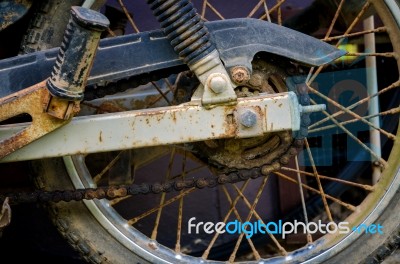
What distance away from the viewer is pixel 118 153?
2072 mm

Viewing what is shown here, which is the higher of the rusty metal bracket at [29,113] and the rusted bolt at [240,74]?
the rusted bolt at [240,74]

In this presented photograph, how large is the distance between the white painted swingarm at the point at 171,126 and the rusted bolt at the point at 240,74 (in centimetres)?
5

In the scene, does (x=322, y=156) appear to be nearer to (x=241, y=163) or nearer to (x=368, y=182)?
(x=368, y=182)

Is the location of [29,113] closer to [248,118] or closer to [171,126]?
[171,126]

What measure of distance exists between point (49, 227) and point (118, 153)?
0.69m

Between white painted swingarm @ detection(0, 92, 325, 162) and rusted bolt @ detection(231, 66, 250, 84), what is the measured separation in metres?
0.05

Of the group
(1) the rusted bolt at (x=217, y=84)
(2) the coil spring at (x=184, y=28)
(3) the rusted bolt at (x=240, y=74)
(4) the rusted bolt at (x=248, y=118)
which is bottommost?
(4) the rusted bolt at (x=248, y=118)

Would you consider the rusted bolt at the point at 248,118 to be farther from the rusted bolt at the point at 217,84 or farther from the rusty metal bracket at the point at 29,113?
the rusty metal bracket at the point at 29,113

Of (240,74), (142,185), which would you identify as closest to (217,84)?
(240,74)

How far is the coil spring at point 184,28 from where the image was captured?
1595 millimetres

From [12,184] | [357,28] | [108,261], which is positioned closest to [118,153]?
[108,261]

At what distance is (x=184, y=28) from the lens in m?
1.60

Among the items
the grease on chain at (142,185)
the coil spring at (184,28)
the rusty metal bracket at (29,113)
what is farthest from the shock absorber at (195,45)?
the rusty metal bracket at (29,113)

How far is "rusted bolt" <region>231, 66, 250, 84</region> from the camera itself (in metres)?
1.67
